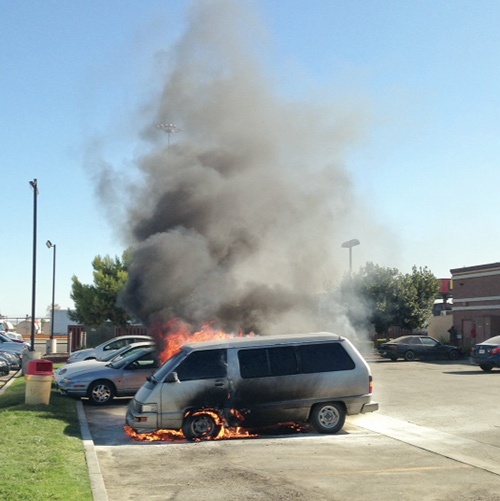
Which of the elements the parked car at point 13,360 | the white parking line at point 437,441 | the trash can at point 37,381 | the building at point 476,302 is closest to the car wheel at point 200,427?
the white parking line at point 437,441

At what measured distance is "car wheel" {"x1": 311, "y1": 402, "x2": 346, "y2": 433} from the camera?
431 inches

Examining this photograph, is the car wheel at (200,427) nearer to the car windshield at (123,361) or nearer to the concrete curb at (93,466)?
the concrete curb at (93,466)

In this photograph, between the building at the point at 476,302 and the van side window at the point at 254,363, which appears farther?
the building at the point at 476,302

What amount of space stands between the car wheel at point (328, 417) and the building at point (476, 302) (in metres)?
24.4

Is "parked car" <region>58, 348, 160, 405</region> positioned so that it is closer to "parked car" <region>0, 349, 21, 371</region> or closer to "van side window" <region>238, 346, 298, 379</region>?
"van side window" <region>238, 346, 298, 379</region>

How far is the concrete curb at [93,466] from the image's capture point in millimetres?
6964

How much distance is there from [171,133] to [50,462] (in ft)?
41.8

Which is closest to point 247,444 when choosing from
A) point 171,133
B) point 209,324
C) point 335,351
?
point 335,351

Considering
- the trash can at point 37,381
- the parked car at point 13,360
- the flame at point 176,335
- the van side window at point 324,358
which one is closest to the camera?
the van side window at point 324,358

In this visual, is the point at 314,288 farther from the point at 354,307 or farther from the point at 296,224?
the point at 354,307

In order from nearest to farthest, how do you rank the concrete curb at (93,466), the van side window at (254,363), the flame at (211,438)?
the concrete curb at (93,466) < the flame at (211,438) < the van side window at (254,363)

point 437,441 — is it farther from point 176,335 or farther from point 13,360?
point 13,360

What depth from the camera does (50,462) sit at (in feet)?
26.6

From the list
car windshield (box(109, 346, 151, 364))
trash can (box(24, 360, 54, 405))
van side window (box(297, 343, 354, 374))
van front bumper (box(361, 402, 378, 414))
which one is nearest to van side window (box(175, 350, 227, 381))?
van side window (box(297, 343, 354, 374))
